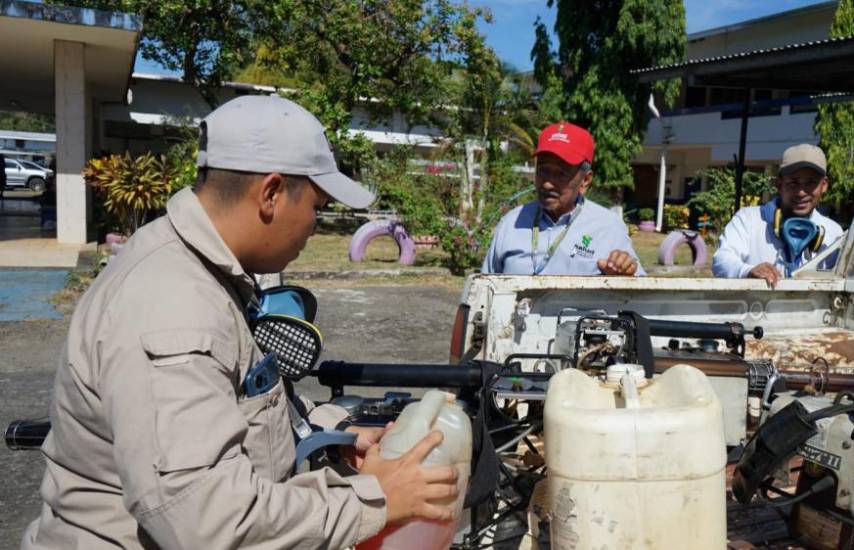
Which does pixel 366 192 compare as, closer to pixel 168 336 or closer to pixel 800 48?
pixel 168 336

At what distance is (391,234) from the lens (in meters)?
13.7

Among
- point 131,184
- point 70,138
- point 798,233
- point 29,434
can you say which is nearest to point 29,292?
point 131,184

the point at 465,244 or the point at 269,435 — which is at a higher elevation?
the point at 465,244

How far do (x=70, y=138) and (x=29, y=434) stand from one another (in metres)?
13.4

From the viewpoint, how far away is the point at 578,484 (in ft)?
Answer: 6.33

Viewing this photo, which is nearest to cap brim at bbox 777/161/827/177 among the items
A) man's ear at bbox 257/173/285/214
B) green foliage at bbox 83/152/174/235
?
man's ear at bbox 257/173/285/214

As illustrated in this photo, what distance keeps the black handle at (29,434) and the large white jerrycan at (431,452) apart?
91cm

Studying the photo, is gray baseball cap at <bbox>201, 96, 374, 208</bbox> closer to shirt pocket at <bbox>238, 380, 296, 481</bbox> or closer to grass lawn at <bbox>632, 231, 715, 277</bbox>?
shirt pocket at <bbox>238, 380, 296, 481</bbox>

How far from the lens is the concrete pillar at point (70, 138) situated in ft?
45.0

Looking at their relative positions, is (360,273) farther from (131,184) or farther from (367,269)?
(131,184)

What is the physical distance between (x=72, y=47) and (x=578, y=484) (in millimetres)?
14533

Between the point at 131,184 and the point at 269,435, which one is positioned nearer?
the point at 269,435

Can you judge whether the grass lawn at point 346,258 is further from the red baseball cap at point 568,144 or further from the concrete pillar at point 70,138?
the red baseball cap at point 568,144

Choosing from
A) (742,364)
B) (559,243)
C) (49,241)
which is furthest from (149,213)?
(742,364)
